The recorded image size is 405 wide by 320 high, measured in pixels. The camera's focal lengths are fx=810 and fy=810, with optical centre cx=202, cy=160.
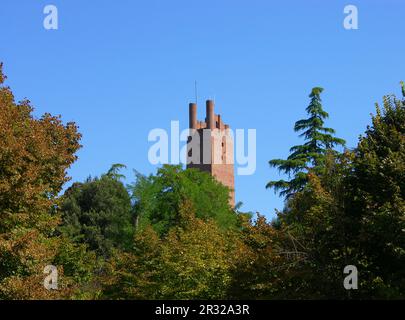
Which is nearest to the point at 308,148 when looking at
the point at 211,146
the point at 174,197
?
the point at 174,197

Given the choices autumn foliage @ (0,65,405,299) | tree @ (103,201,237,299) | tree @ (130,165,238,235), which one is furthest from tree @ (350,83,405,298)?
tree @ (130,165,238,235)

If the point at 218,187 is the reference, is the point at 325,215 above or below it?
below

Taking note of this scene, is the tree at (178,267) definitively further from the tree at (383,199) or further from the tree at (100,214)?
the tree at (100,214)

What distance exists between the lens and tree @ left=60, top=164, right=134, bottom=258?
71.2 metres

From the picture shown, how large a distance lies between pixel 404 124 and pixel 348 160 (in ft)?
9.23

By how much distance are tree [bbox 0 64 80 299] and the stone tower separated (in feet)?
280

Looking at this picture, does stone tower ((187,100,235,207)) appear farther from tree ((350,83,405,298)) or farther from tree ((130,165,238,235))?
tree ((350,83,405,298))

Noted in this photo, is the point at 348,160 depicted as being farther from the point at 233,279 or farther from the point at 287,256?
the point at 233,279

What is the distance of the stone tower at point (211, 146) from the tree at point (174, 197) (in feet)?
154

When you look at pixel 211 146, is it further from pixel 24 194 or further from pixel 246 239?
pixel 24 194

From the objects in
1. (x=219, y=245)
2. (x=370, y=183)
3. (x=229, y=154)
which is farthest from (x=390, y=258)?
(x=229, y=154)

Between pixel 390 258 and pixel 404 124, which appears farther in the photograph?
pixel 404 124

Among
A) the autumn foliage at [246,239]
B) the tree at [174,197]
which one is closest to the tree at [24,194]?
the autumn foliage at [246,239]
